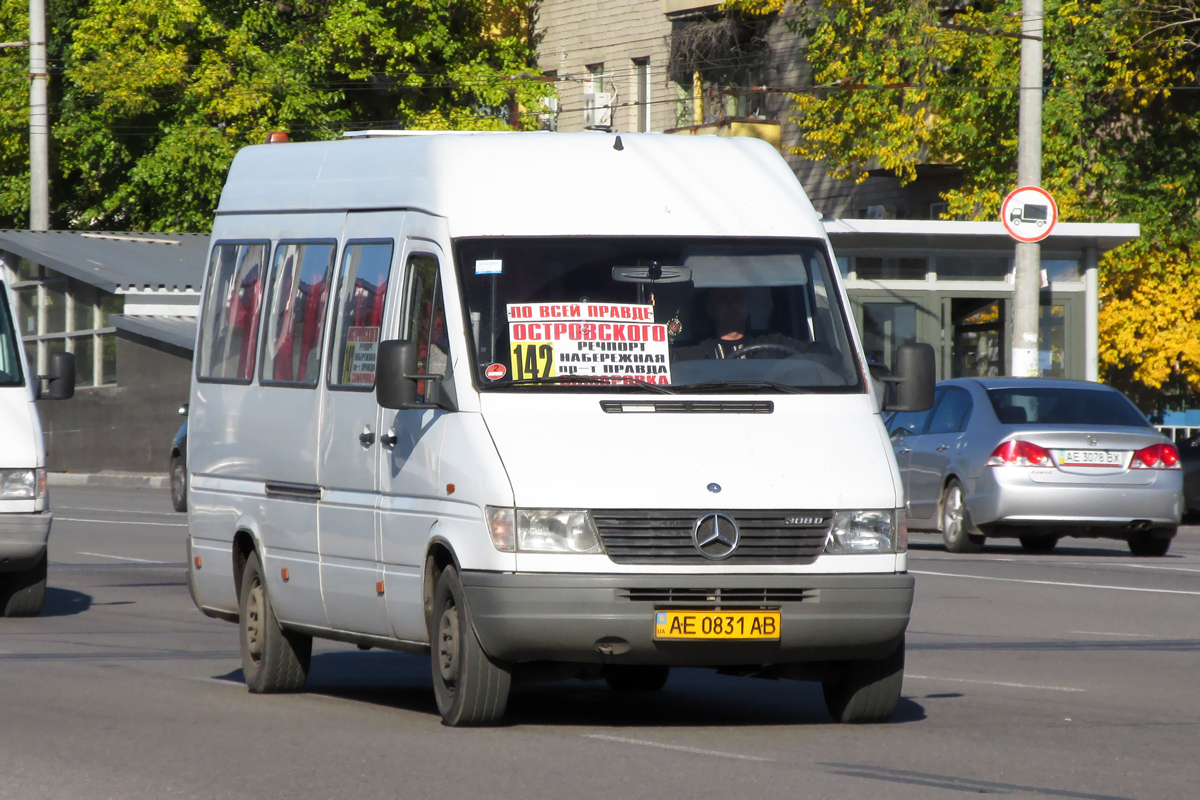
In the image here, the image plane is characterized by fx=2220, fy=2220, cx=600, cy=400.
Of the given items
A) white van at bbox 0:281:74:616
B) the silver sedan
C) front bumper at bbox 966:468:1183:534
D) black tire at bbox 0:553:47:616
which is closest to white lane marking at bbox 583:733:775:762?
white van at bbox 0:281:74:616

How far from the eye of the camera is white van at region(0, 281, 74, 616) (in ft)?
43.6

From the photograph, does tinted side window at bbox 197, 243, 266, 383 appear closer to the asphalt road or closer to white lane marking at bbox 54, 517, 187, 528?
the asphalt road

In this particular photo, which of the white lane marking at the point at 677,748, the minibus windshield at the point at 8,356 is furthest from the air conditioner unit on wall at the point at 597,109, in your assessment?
the white lane marking at the point at 677,748

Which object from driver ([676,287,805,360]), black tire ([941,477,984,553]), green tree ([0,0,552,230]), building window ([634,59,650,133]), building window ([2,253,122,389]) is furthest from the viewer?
building window ([634,59,650,133])

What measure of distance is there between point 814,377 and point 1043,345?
22.8 metres

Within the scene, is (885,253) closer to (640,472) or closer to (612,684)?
(612,684)

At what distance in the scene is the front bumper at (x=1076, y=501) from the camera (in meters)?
18.5

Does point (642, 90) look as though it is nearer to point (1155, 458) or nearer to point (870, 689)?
point (1155, 458)

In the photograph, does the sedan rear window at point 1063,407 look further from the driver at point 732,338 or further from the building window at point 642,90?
the building window at point 642,90

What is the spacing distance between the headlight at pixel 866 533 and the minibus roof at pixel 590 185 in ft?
4.69

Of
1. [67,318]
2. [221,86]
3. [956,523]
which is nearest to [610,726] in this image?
[956,523]

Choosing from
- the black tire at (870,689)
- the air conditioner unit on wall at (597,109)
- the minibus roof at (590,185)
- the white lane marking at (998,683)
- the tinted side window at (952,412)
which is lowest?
the white lane marking at (998,683)

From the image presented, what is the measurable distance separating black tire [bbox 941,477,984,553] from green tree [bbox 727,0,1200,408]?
1422 cm

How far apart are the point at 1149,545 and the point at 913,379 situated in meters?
11.3
